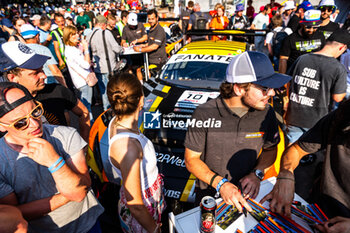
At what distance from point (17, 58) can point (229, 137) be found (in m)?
2.00

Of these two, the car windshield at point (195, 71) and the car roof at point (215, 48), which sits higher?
the car roof at point (215, 48)

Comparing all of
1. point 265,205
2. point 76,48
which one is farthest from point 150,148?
point 76,48

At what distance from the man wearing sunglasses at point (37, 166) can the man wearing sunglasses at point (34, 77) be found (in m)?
0.84

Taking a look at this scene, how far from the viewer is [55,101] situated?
2.31m

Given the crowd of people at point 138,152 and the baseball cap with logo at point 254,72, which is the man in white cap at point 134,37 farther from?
the baseball cap with logo at point 254,72

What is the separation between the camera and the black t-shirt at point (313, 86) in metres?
2.56

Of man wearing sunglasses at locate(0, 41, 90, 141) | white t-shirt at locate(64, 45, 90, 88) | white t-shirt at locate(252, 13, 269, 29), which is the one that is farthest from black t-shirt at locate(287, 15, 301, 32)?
man wearing sunglasses at locate(0, 41, 90, 141)

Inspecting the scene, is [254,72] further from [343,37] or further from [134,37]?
[134,37]

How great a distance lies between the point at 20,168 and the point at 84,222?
2.01 feet

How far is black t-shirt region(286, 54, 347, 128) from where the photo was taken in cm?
256

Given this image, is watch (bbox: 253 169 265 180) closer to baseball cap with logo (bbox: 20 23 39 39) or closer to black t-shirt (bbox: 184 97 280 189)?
black t-shirt (bbox: 184 97 280 189)

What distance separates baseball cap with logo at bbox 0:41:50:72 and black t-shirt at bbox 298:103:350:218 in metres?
2.37

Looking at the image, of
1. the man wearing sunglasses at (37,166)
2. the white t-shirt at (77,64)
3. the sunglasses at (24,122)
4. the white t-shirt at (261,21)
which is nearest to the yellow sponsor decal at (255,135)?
the man wearing sunglasses at (37,166)

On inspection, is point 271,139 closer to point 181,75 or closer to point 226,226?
point 226,226
